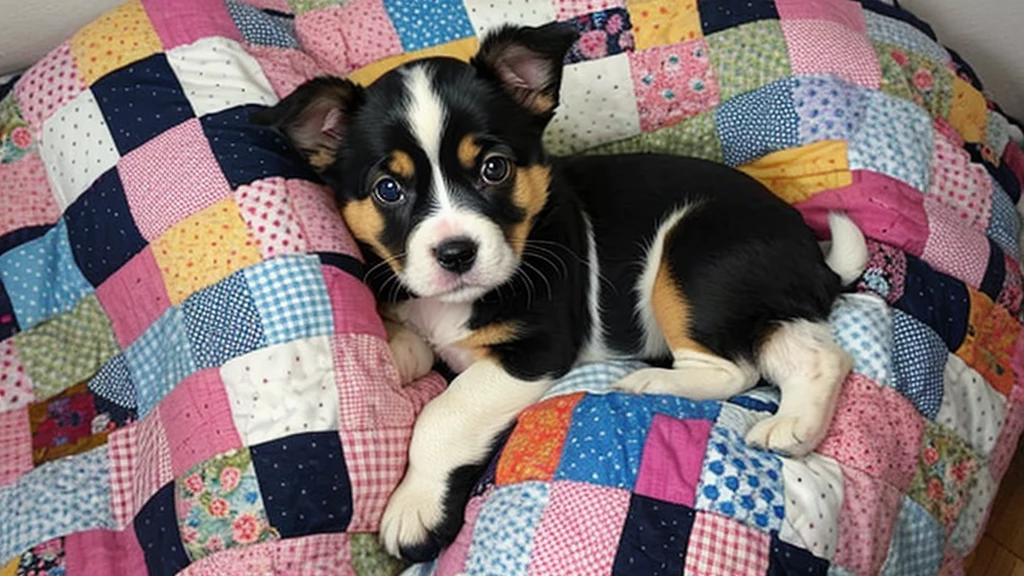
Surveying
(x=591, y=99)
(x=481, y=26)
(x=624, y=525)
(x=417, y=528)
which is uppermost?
(x=481, y=26)

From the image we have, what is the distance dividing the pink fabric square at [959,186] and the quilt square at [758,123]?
29 cm

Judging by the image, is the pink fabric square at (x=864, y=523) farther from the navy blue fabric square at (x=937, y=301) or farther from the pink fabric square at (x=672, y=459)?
the navy blue fabric square at (x=937, y=301)

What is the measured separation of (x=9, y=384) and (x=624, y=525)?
47.3 inches

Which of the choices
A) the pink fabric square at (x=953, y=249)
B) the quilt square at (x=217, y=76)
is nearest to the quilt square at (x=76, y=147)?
the quilt square at (x=217, y=76)

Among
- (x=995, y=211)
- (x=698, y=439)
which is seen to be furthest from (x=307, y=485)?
(x=995, y=211)

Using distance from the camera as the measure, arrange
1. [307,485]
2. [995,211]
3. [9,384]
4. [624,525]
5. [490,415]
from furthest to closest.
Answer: [995,211] → [9,384] → [490,415] → [307,485] → [624,525]

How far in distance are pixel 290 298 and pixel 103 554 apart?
529mm

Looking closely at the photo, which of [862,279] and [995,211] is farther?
[995,211]

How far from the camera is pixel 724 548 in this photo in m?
1.64

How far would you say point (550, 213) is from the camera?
6.59 feet

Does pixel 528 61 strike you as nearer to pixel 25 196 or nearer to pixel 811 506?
pixel 811 506

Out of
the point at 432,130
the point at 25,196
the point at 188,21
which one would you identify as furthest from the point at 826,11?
the point at 25,196

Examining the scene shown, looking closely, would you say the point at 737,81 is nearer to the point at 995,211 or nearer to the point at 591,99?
the point at 591,99

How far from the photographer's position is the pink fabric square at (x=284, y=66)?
7.07 ft
